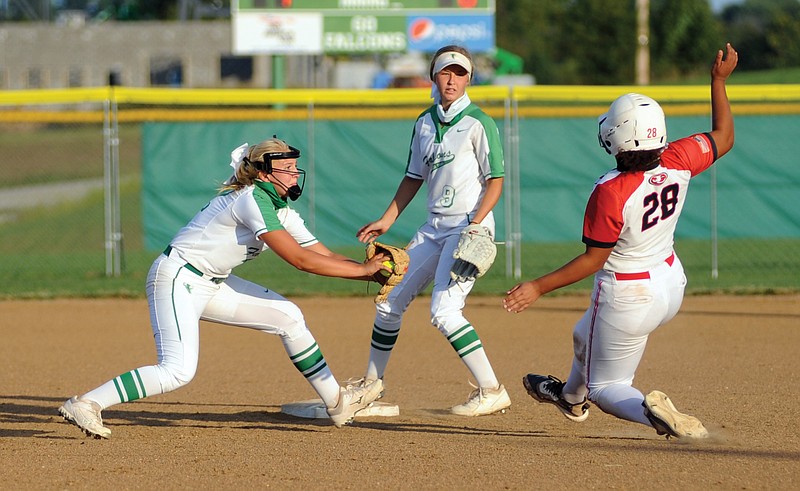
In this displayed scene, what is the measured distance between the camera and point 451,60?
6070 mm

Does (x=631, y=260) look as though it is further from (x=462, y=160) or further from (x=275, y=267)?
(x=275, y=267)

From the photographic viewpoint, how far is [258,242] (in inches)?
217

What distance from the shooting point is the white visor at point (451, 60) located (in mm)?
6078

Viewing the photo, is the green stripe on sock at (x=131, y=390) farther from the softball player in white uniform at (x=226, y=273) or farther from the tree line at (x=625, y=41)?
the tree line at (x=625, y=41)

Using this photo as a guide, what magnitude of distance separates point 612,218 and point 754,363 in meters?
3.54

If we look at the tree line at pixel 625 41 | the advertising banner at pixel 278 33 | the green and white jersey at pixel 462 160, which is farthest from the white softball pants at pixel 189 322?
the tree line at pixel 625 41

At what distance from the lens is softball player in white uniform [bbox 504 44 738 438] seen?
4824mm

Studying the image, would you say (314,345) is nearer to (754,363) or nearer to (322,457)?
(322,457)

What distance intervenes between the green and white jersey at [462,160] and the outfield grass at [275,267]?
558 centimetres

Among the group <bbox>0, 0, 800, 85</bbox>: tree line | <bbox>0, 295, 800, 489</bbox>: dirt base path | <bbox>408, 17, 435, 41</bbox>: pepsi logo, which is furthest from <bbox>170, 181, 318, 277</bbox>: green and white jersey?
<bbox>0, 0, 800, 85</bbox>: tree line

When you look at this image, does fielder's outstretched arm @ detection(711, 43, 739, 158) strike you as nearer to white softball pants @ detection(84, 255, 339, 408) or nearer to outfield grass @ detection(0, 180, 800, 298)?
white softball pants @ detection(84, 255, 339, 408)


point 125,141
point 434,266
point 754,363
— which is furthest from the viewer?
point 125,141

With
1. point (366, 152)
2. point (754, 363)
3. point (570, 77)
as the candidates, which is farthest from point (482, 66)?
point (754, 363)

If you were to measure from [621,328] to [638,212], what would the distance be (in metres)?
0.55
